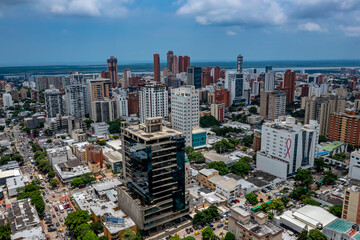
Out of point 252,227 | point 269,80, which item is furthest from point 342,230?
point 269,80

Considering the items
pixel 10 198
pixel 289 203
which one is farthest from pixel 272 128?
pixel 10 198

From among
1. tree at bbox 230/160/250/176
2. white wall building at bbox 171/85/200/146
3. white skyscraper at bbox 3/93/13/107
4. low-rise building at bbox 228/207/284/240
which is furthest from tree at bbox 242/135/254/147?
white skyscraper at bbox 3/93/13/107

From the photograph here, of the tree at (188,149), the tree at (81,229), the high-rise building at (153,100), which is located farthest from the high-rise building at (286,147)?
the high-rise building at (153,100)

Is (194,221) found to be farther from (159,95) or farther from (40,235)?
(159,95)

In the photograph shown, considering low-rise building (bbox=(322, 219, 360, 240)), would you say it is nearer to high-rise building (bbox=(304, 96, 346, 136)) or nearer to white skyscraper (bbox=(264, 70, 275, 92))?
high-rise building (bbox=(304, 96, 346, 136))

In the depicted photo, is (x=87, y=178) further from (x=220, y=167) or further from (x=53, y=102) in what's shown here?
(x=53, y=102)
